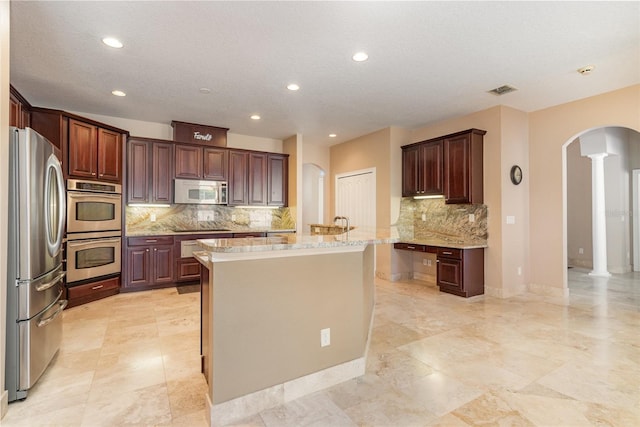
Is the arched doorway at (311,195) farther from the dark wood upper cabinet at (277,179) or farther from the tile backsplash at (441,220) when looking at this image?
the tile backsplash at (441,220)

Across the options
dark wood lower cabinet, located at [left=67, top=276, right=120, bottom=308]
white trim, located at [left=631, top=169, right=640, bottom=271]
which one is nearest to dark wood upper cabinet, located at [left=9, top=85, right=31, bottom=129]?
dark wood lower cabinet, located at [left=67, top=276, right=120, bottom=308]

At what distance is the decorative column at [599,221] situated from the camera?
630 centimetres

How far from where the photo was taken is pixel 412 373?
247cm

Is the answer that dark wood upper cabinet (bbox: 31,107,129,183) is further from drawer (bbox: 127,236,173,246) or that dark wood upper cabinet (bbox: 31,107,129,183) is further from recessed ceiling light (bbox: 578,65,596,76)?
recessed ceiling light (bbox: 578,65,596,76)

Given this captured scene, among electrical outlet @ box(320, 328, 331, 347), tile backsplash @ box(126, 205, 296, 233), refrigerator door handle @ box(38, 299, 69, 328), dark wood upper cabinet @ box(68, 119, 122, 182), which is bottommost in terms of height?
electrical outlet @ box(320, 328, 331, 347)

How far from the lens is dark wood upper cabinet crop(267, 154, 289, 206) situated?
21.0ft

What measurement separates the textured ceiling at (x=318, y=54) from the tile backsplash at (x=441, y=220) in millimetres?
1587

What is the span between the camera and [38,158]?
7.36ft

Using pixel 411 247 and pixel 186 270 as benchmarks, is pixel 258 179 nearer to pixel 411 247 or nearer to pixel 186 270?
pixel 186 270

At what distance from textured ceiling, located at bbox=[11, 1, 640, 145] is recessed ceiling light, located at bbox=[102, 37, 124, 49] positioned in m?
0.06

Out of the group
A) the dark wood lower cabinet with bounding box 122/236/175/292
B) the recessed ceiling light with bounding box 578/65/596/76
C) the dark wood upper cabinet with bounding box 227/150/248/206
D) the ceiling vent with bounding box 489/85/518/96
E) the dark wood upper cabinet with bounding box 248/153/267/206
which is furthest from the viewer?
the dark wood upper cabinet with bounding box 248/153/267/206

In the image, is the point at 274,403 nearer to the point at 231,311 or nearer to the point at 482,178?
the point at 231,311

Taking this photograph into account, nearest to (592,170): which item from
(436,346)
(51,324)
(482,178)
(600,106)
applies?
(600,106)

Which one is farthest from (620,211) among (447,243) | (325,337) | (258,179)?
(325,337)
